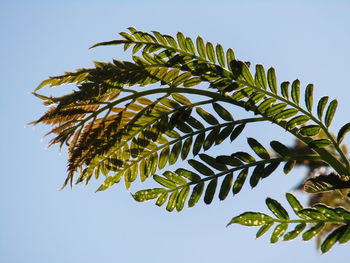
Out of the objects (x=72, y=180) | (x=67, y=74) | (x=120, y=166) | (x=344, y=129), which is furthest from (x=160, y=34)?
(x=344, y=129)

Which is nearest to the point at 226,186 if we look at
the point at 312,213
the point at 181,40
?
the point at 312,213

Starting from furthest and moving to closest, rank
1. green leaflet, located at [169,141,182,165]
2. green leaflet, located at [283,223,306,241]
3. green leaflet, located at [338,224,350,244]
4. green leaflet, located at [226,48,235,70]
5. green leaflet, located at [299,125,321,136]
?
1. green leaflet, located at [169,141,182,165]
2. green leaflet, located at [226,48,235,70]
3. green leaflet, located at [299,125,321,136]
4. green leaflet, located at [283,223,306,241]
5. green leaflet, located at [338,224,350,244]

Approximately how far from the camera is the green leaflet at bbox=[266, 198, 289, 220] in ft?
5.62

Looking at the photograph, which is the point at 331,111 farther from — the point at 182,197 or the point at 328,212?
the point at 182,197

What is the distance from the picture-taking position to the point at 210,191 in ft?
6.32

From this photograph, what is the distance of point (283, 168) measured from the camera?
188cm

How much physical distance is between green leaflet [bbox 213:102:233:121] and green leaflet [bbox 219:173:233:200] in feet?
0.87

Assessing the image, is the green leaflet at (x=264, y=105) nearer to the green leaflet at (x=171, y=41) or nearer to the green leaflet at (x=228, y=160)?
the green leaflet at (x=228, y=160)

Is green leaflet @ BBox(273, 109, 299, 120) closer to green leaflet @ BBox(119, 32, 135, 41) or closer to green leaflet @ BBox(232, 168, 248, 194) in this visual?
green leaflet @ BBox(232, 168, 248, 194)

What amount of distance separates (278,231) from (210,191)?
366 millimetres

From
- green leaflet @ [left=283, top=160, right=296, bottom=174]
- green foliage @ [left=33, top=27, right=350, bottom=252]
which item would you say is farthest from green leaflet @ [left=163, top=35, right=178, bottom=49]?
green leaflet @ [left=283, top=160, right=296, bottom=174]

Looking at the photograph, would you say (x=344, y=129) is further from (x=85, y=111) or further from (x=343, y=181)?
(x=85, y=111)

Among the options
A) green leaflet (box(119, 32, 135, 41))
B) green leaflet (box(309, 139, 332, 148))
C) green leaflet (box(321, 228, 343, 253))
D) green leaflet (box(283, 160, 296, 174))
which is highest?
green leaflet (box(119, 32, 135, 41))

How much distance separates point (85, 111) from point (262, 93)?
32.9 inches
